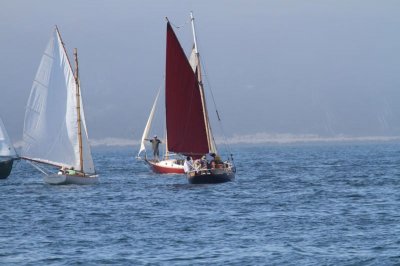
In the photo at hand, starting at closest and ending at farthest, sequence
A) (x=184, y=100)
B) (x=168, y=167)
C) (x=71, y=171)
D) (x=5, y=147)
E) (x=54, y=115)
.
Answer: (x=71, y=171) < (x=54, y=115) < (x=184, y=100) < (x=5, y=147) < (x=168, y=167)

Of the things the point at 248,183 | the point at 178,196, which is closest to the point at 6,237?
the point at 178,196

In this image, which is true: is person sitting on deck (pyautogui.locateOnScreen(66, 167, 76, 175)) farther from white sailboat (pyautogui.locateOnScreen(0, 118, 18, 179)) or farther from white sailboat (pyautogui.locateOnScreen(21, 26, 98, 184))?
white sailboat (pyautogui.locateOnScreen(0, 118, 18, 179))

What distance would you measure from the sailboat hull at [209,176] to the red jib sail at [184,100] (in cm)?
372

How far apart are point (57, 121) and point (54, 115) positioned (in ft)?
1.55

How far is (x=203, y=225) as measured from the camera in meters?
51.3

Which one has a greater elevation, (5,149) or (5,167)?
(5,149)

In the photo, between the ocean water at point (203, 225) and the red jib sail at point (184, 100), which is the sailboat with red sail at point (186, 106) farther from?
the ocean water at point (203, 225)

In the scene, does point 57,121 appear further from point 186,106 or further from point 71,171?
point 186,106

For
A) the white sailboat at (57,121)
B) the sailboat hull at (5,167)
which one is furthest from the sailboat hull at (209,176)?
the sailboat hull at (5,167)

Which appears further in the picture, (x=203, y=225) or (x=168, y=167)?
(x=168, y=167)

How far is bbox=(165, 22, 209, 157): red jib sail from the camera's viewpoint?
280 ft

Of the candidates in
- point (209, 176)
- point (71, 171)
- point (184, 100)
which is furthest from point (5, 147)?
point (209, 176)

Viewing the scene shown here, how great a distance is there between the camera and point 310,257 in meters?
40.6

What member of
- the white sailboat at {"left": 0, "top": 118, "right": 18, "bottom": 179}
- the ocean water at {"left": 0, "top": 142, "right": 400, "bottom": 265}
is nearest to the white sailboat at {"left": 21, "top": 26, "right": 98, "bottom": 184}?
the ocean water at {"left": 0, "top": 142, "right": 400, "bottom": 265}
